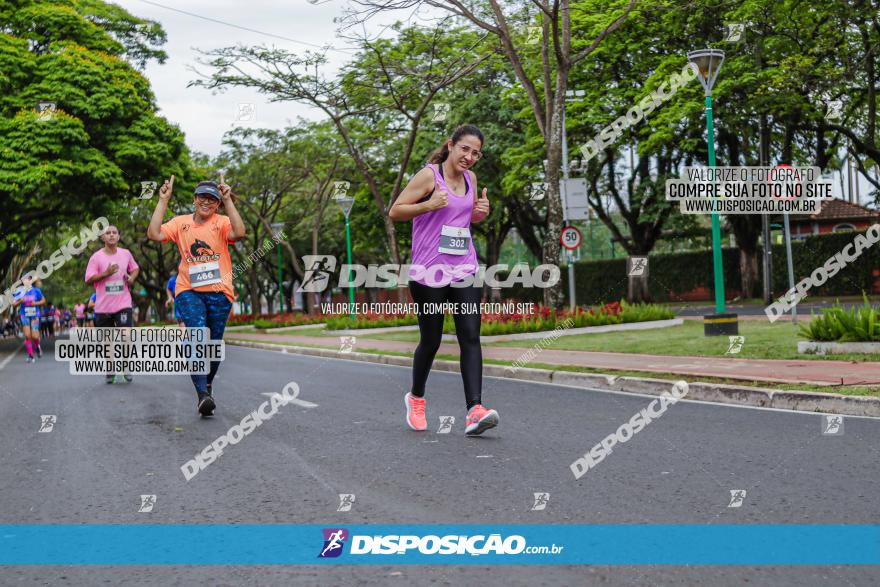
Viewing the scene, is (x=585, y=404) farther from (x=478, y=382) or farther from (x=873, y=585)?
(x=873, y=585)

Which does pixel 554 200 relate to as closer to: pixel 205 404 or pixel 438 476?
pixel 205 404

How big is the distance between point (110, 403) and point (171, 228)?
8.49 ft

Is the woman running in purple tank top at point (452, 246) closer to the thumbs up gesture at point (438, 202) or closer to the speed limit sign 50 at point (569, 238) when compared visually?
the thumbs up gesture at point (438, 202)

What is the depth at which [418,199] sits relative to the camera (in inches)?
237

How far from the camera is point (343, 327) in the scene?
2747 cm

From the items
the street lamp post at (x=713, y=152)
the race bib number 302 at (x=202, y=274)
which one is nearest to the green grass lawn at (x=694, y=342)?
the street lamp post at (x=713, y=152)

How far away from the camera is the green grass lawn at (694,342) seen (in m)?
11.3

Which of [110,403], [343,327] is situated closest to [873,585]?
[110,403]

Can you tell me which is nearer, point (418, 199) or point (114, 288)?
point (418, 199)

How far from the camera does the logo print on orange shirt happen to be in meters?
7.46

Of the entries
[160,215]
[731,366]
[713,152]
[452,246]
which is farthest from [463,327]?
[713,152]

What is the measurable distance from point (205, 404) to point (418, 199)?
2.84m

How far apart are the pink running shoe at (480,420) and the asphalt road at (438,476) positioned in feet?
0.32

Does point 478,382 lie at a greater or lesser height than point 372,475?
greater
